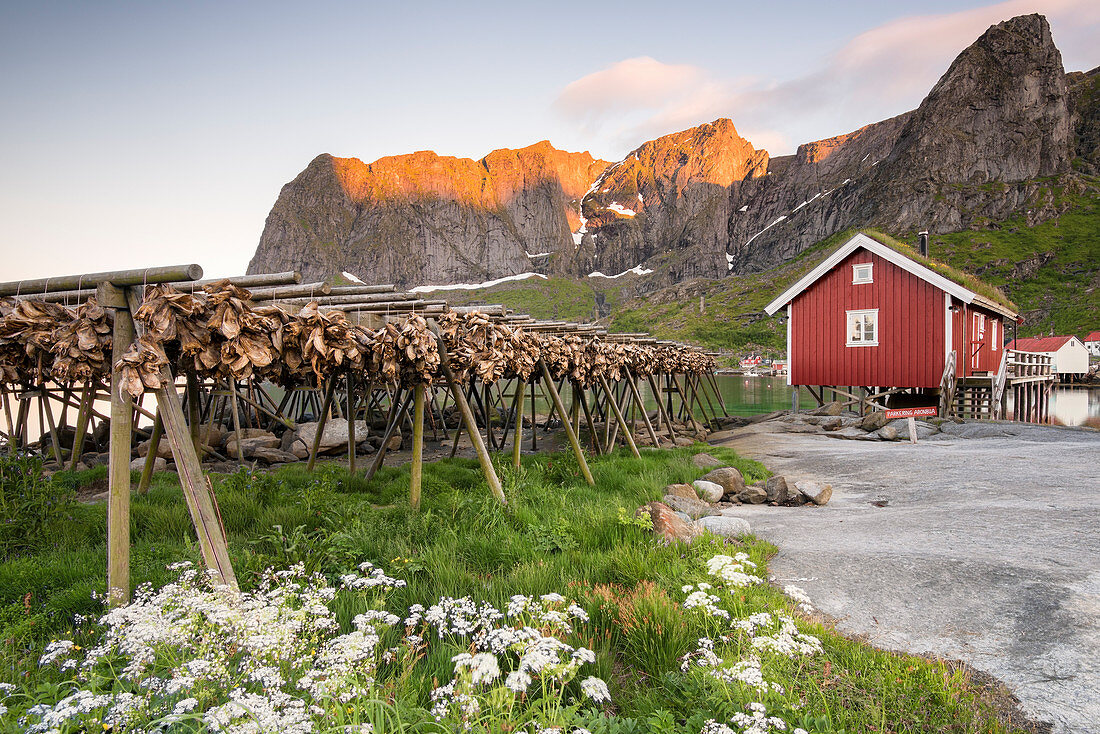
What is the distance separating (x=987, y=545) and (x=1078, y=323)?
103 metres

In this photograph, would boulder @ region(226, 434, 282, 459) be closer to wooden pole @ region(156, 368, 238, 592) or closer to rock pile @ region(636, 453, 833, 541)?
wooden pole @ region(156, 368, 238, 592)

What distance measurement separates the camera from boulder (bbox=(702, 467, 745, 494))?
10.0 meters

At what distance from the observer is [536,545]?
5.76 metres

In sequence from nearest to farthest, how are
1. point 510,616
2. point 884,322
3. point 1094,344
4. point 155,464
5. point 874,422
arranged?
point 510,616 < point 155,464 < point 874,422 < point 884,322 < point 1094,344

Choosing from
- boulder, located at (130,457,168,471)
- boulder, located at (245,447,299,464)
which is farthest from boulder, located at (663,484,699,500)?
boulder, located at (130,457,168,471)

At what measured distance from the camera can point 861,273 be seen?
21.3 metres

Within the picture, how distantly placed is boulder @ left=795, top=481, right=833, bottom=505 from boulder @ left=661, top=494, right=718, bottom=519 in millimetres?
2205

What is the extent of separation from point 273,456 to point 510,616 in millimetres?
12267

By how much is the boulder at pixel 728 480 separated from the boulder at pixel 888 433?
33.4ft

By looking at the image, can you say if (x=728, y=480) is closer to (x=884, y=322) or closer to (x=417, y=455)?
(x=417, y=455)

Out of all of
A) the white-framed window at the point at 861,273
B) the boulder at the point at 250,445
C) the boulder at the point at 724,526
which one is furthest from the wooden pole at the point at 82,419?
the white-framed window at the point at 861,273

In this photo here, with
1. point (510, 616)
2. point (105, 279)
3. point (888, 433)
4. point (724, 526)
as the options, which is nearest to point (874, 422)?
point (888, 433)

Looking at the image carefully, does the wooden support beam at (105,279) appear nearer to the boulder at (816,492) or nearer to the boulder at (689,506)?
the boulder at (689,506)

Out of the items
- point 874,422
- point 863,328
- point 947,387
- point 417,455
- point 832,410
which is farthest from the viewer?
point 832,410
